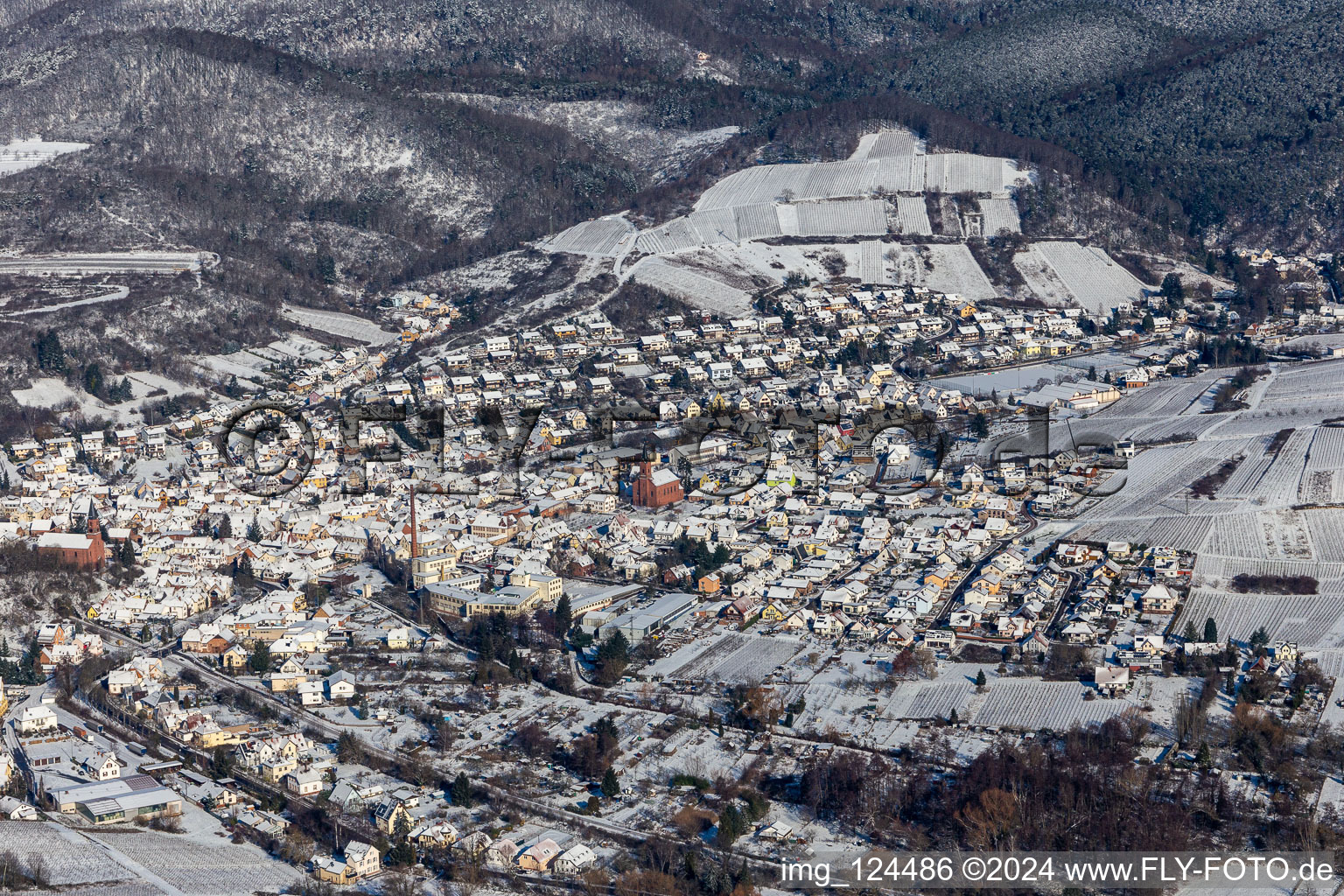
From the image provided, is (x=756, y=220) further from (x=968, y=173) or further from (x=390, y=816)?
(x=390, y=816)

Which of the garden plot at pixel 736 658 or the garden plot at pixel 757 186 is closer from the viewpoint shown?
the garden plot at pixel 736 658

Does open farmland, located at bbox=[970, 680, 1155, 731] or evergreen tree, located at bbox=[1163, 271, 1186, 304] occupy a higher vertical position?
evergreen tree, located at bbox=[1163, 271, 1186, 304]

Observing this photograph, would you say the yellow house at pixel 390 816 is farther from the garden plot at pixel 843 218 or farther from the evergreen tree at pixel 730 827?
the garden plot at pixel 843 218

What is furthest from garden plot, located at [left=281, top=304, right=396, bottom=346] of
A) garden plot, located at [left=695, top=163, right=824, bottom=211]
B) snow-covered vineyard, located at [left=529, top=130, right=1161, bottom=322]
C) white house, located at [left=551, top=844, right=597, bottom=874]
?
white house, located at [left=551, top=844, right=597, bottom=874]

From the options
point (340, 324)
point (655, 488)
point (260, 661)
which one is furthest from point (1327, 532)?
point (340, 324)

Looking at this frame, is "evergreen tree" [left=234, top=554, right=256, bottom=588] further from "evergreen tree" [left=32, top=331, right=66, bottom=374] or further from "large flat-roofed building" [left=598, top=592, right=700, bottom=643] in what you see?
"evergreen tree" [left=32, top=331, right=66, bottom=374]

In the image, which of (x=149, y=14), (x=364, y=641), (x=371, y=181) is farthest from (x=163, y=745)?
(x=149, y=14)

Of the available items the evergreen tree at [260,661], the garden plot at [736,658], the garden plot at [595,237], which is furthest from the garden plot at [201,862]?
the garden plot at [595,237]
